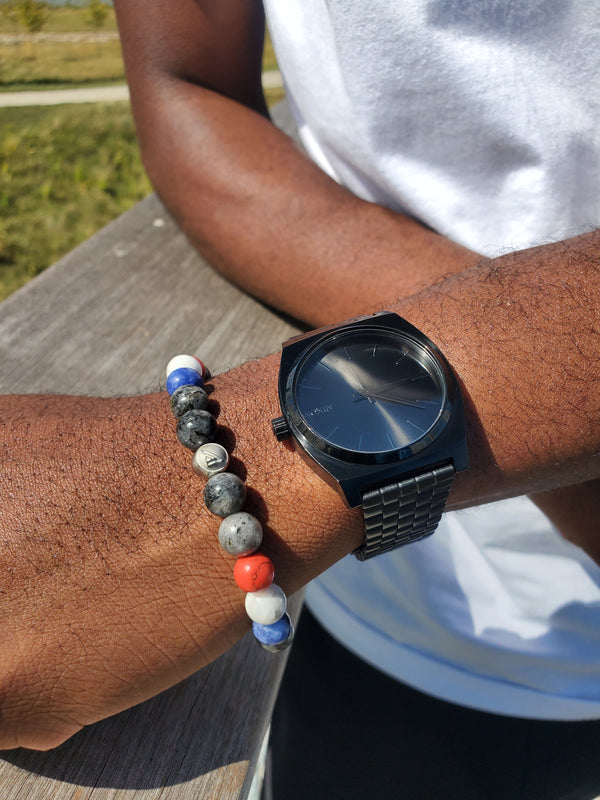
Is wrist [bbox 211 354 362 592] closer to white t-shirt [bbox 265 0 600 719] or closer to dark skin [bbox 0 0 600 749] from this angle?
dark skin [bbox 0 0 600 749]

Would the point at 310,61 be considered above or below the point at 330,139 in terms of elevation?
above

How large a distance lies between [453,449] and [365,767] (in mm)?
1158

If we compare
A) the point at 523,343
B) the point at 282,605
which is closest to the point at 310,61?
the point at 523,343

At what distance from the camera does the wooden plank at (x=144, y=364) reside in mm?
790

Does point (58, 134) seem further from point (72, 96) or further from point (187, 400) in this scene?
point (187, 400)

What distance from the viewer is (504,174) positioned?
107cm

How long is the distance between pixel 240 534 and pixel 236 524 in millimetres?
13

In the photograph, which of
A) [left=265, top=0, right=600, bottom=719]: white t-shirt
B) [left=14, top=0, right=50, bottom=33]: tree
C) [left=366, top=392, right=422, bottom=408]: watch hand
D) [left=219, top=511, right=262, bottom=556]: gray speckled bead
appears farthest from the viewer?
[left=14, top=0, right=50, bottom=33]: tree

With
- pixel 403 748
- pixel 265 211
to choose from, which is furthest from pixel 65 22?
pixel 403 748

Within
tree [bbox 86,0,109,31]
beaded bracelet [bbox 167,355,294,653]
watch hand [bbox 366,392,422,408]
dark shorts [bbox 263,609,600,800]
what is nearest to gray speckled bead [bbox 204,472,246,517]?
beaded bracelet [bbox 167,355,294,653]

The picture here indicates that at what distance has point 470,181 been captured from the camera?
1.10m

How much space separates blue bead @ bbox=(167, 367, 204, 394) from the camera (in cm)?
83

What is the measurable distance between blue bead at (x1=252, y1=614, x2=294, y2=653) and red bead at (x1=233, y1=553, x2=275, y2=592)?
0.22ft

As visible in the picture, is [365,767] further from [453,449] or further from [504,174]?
[504,174]
